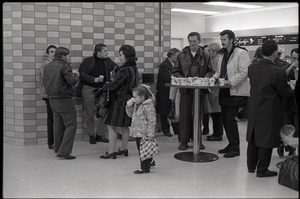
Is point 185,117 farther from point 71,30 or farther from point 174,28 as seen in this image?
point 174,28

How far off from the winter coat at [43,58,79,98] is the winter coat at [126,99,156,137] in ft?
3.23

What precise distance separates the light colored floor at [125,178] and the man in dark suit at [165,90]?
1.21 metres

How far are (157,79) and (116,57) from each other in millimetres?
752

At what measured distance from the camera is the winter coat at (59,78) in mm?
4773

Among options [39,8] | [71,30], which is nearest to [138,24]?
[71,30]

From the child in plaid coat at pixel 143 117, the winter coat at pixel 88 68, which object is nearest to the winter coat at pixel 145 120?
the child in plaid coat at pixel 143 117

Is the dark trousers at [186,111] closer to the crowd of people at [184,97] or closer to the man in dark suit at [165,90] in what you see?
the crowd of people at [184,97]

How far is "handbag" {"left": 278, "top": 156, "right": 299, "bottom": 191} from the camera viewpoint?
3777mm

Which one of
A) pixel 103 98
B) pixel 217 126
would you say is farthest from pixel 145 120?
pixel 217 126

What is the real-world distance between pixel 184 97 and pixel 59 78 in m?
1.68

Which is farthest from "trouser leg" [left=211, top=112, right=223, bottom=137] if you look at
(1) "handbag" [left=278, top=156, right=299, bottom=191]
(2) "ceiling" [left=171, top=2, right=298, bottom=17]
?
(2) "ceiling" [left=171, top=2, right=298, bottom=17]

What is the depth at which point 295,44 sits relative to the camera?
1005 cm

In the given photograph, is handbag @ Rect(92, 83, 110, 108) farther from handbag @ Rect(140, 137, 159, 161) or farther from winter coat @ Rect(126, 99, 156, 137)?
handbag @ Rect(140, 137, 159, 161)

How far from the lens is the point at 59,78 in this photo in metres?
4.79
